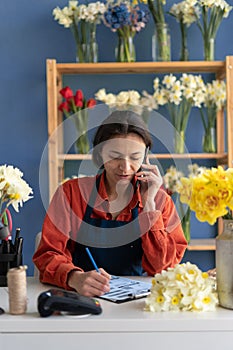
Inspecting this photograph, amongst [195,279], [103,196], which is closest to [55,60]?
[103,196]

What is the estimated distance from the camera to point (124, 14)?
9.31 feet

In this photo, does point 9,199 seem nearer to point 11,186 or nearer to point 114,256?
point 11,186

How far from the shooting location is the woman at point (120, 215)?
5.57ft

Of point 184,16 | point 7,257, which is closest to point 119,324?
point 7,257

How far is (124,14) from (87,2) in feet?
1.19

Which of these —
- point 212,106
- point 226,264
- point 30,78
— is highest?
point 30,78

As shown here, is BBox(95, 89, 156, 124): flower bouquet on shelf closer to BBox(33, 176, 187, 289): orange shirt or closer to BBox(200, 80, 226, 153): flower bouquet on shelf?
BBox(200, 80, 226, 153): flower bouquet on shelf

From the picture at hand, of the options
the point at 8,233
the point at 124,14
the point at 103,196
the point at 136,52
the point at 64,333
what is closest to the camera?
the point at 64,333

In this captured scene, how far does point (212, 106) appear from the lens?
2.95 metres

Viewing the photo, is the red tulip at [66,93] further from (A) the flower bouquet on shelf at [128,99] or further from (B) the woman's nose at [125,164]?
(B) the woman's nose at [125,164]

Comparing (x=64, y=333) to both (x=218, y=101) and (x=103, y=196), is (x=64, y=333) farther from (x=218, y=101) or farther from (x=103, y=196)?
(x=218, y=101)

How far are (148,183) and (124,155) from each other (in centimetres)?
12

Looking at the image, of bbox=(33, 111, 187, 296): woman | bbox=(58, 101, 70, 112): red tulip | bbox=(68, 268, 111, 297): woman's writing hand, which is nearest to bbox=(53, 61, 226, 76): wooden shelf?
bbox=(58, 101, 70, 112): red tulip

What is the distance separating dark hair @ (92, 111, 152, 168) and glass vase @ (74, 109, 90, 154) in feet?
2.10
